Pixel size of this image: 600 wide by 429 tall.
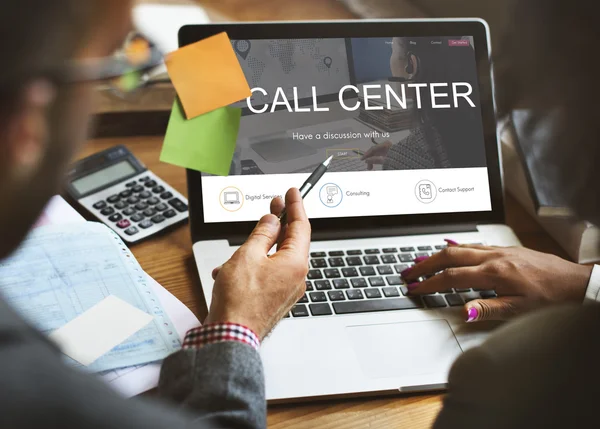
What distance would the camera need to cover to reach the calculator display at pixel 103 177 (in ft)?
3.23

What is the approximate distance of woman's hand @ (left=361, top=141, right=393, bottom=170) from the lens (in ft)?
3.10

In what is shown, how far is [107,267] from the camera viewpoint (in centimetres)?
83

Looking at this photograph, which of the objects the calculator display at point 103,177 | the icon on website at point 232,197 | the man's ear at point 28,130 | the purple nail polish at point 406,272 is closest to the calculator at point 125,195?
the calculator display at point 103,177

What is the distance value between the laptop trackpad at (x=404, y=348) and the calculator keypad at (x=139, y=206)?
341 mm

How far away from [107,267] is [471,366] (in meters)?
0.48

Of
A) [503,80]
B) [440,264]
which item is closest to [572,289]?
[440,264]

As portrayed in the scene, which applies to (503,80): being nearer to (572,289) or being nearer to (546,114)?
(546,114)

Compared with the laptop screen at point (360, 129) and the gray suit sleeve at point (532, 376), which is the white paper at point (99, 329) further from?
the gray suit sleeve at point (532, 376)

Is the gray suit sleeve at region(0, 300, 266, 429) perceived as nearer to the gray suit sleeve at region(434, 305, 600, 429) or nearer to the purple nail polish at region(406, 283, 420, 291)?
the gray suit sleeve at region(434, 305, 600, 429)

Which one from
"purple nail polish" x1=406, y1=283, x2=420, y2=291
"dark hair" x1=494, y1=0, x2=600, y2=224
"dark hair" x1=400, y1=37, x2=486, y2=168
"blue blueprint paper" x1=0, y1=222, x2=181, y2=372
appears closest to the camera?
"dark hair" x1=494, y1=0, x2=600, y2=224

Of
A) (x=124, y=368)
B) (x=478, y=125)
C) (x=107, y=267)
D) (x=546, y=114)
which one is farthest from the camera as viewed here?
(x=478, y=125)

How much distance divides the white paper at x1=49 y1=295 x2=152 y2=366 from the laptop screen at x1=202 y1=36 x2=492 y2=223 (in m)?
0.19

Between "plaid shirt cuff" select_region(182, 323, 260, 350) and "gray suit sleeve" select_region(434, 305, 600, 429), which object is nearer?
"gray suit sleeve" select_region(434, 305, 600, 429)

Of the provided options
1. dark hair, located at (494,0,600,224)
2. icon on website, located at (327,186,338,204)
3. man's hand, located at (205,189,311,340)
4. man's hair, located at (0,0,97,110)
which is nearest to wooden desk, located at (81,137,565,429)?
man's hand, located at (205,189,311,340)
